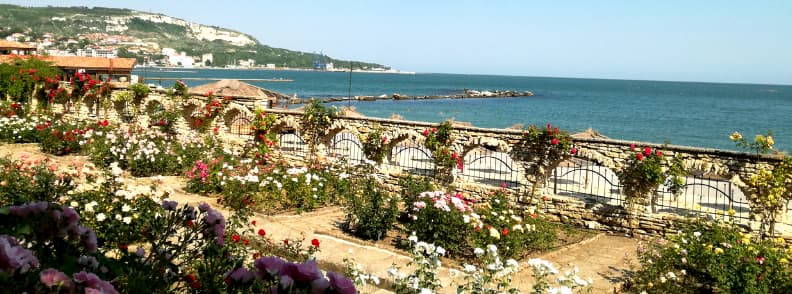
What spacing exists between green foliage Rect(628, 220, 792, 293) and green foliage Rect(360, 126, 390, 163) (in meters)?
6.34

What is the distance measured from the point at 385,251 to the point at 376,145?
4.73 m

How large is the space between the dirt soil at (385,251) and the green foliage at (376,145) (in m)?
2.26

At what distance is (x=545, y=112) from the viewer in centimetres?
6531

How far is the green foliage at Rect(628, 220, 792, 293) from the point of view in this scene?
6223 mm

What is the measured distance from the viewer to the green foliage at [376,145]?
41.7 feet

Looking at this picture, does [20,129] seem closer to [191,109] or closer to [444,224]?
[191,109]

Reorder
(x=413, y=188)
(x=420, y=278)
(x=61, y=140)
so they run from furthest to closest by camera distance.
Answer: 1. (x=61, y=140)
2. (x=413, y=188)
3. (x=420, y=278)

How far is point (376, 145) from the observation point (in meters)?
12.8

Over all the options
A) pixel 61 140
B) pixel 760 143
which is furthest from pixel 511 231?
pixel 61 140

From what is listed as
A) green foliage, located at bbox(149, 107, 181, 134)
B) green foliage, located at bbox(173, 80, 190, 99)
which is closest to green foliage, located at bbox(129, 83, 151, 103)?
green foliage, located at bbox(173, 80, 190, 99)

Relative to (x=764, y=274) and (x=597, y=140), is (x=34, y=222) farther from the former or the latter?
(x=597, y=140)

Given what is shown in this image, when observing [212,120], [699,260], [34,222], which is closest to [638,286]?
[699,260]

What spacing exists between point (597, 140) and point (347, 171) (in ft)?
15.5

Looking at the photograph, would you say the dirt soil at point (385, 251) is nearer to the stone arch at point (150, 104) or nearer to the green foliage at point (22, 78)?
the stone arch at point (150, 104)
